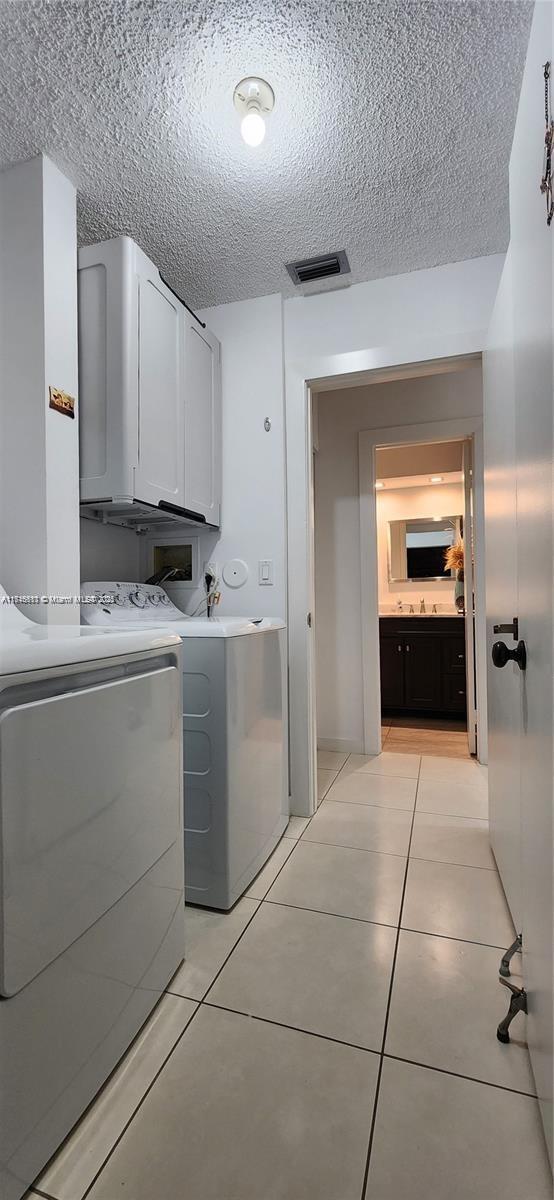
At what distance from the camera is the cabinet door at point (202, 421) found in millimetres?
2119

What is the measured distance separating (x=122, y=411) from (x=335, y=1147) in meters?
1.91

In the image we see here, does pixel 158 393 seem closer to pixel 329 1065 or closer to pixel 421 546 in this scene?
pixel 329 1065

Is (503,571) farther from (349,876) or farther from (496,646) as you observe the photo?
(349,876)

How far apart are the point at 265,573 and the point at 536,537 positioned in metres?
1.53

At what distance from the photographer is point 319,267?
7.09ft

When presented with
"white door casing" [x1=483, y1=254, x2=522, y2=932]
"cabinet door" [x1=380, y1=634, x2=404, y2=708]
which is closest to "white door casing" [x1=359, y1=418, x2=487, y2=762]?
"cabinet door" [x1=380, y1=634, x2=404, y2=708]

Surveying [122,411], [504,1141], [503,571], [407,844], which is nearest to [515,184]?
[503,571]

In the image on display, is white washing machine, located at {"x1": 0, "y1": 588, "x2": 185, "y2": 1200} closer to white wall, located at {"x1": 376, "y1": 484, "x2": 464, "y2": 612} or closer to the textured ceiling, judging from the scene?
the textured ceiling

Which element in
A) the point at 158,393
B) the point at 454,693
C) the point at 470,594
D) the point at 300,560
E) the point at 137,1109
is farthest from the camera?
the point at 454,693

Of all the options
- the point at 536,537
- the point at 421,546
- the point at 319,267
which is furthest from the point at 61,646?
the point at 421,546

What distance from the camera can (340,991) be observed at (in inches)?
50.4

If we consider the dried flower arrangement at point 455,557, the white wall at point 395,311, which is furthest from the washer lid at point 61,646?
the dried flower arrangement at point 455,557

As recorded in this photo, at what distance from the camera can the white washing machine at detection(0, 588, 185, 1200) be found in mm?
769

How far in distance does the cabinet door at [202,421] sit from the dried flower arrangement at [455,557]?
2.77 metres
